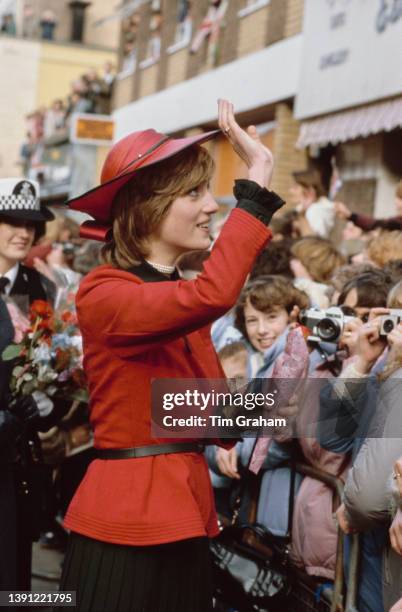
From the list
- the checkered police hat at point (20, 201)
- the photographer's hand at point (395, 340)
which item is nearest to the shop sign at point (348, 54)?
the checkered police hat at point (20, 201)

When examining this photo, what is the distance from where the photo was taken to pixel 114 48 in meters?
38.8

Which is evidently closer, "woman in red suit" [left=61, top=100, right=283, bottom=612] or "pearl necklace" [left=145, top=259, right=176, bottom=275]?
"woman in red suit" [left=61, top=100, right=283, bottom=612]

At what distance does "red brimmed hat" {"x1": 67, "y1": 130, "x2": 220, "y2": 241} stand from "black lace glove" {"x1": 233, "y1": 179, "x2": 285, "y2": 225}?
28 cm

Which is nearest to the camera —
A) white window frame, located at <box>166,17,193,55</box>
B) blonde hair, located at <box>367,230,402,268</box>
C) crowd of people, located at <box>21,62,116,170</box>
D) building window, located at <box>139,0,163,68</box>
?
blonde hair, located at <box>367,230,402,268</box>

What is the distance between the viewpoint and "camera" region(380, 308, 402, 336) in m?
Result: 3.95

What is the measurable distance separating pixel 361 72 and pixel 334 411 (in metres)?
9.22

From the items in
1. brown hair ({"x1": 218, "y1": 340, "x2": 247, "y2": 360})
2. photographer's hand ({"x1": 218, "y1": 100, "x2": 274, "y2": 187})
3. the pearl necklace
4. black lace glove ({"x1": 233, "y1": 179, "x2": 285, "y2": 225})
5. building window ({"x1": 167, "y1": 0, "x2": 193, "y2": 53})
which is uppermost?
building window ({"x1": 167, "y1": 0, "x2": 193, "y2": 53})

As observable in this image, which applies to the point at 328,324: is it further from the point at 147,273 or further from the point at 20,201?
the point at 20,201

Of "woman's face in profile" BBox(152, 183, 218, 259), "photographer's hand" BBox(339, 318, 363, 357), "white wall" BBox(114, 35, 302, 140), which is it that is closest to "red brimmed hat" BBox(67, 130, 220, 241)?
"woman's face in profile" BBox(152, 183, 218, 259)

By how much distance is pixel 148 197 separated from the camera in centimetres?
348

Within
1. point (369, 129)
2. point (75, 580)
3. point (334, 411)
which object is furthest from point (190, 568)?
point (369, 129)

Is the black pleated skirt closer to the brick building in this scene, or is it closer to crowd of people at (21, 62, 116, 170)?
the brick building

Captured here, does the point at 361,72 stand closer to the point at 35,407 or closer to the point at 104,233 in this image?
the point at 35,407

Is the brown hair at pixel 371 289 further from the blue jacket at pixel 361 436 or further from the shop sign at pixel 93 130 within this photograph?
the shop sign at pixel 93 130
